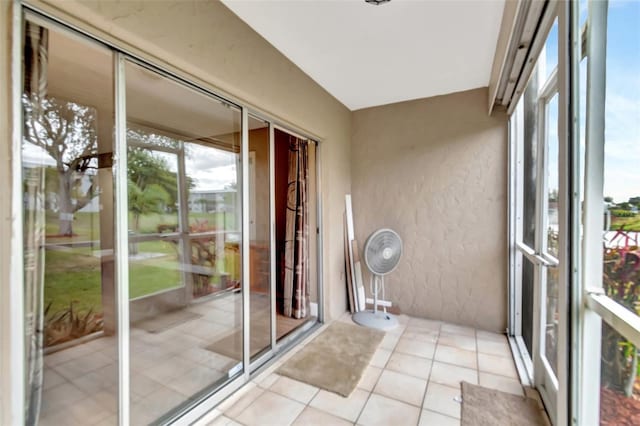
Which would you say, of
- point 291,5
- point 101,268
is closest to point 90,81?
point 101,268

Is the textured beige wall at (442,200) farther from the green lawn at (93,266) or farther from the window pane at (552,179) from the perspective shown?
the green lawn at (93,266)

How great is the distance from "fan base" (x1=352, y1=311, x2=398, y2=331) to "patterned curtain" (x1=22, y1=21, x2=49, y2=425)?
2674 millimetres

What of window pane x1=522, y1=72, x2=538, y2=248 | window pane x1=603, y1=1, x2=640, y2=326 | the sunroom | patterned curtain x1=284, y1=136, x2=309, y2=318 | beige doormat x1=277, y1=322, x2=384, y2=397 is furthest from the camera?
patterned curtain x1=284, y1=136, x2=309, y2=318

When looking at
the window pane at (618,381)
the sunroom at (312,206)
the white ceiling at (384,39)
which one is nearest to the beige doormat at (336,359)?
the sunroom at (312,206)

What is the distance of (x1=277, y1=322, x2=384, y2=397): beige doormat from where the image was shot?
2.12 metres

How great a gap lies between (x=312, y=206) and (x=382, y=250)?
970mm

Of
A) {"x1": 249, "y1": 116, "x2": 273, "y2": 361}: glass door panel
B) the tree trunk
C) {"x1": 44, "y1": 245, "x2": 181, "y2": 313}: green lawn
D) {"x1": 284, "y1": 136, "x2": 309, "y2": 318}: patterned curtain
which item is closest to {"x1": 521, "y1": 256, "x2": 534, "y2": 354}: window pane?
{"x1": 284, "y1": 136, "x2": 309, "y2": 318}: patterned curtain

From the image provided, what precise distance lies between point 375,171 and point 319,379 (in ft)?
8.11

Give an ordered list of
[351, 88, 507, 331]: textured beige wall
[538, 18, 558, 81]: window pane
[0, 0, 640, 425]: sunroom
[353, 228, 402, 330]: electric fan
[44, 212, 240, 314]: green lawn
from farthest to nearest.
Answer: [353, 228, 402, 330]: electric fan < [351, 88, 507, 331]: textured beige wall < [538, 18, 558, 81]: window pane < [44, 212, 240, 314]: green lawn < [0, 0, 640, 425]: sunroom

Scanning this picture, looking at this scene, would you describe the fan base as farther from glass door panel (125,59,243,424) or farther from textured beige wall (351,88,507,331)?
glass door panel (125,59,243,424)

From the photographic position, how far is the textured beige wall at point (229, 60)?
1.27m

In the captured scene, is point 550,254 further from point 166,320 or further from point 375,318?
point 166,320

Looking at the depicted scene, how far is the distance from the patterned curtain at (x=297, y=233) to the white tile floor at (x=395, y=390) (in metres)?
0.54

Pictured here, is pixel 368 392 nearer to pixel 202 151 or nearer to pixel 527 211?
pixel 527 211
